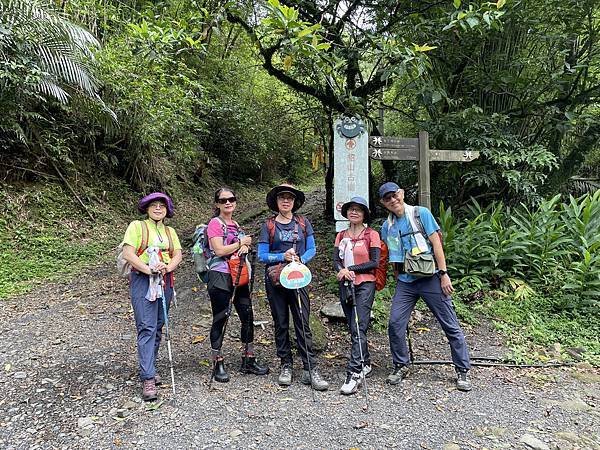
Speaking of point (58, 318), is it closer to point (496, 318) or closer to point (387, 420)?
point (387, 420)

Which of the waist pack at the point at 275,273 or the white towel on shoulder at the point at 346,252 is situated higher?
the white towel on shoulder at the point at 346,252

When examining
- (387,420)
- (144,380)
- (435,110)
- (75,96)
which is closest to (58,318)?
(144,380)

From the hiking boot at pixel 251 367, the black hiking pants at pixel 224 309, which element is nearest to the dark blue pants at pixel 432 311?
the hiking boot at pixel 251 367

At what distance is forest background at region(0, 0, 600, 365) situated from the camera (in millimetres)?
4738

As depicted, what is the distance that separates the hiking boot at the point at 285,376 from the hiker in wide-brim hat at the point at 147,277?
3.50 feet

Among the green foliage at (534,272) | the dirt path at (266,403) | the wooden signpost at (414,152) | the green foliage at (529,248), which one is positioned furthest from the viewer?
the green foliage at (529,248)

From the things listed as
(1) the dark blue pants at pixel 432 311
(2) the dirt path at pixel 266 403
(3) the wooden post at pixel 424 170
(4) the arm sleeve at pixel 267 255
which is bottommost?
(2) the dirt path at pixel 266 403

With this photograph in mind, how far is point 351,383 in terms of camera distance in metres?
3.58

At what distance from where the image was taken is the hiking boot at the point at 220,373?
3713mm

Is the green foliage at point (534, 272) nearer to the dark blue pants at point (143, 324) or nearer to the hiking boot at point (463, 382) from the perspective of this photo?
the hiking boot at point (463, 382)

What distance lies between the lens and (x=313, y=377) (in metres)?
3.64

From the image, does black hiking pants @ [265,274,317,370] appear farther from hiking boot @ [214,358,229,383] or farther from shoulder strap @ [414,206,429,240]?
shoulder strap @ [414,206,429,240]

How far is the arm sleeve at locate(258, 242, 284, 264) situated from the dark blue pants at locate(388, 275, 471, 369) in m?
1.19

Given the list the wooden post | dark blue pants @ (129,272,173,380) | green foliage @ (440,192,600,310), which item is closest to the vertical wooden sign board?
the wooden post
